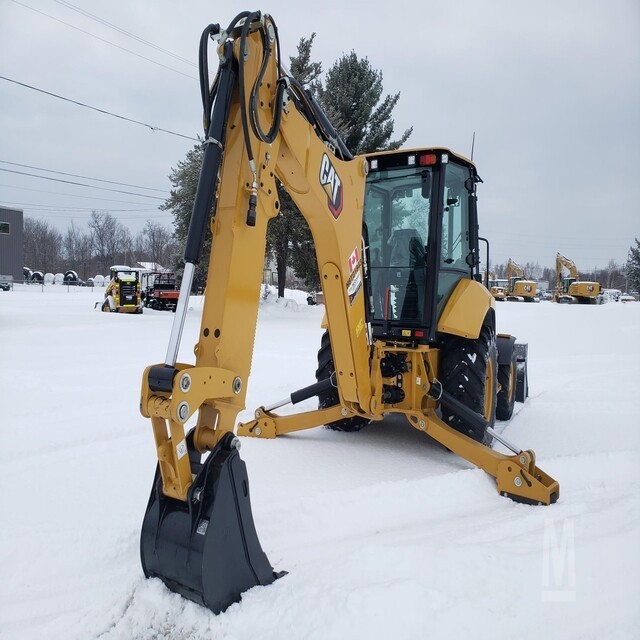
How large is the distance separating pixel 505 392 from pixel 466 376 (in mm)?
1772

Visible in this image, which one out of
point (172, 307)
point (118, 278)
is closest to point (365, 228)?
point (118, 278)

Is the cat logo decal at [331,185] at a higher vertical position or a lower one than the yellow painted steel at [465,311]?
higher

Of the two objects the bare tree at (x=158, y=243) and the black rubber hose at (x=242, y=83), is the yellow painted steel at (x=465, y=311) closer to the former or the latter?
the black rubber hose at (x=242, y=83)

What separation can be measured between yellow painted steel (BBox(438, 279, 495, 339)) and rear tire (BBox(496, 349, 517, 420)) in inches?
59.2

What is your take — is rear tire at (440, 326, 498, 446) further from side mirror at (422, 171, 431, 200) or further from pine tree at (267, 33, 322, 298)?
pine tree at (267, 33, 322, 298)

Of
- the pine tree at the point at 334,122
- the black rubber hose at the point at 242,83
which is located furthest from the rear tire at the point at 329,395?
the pine tree at the point at 334,122

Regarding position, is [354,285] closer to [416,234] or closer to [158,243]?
[416,234]

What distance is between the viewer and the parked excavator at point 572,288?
37.8 meters

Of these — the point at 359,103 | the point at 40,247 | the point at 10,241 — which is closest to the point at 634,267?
the point at 359,103

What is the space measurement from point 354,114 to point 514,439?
19890 mm

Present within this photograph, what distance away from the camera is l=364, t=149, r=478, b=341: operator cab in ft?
14.8

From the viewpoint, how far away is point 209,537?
231 cm

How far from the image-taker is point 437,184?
4.51m

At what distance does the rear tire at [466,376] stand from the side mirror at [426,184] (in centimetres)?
134
